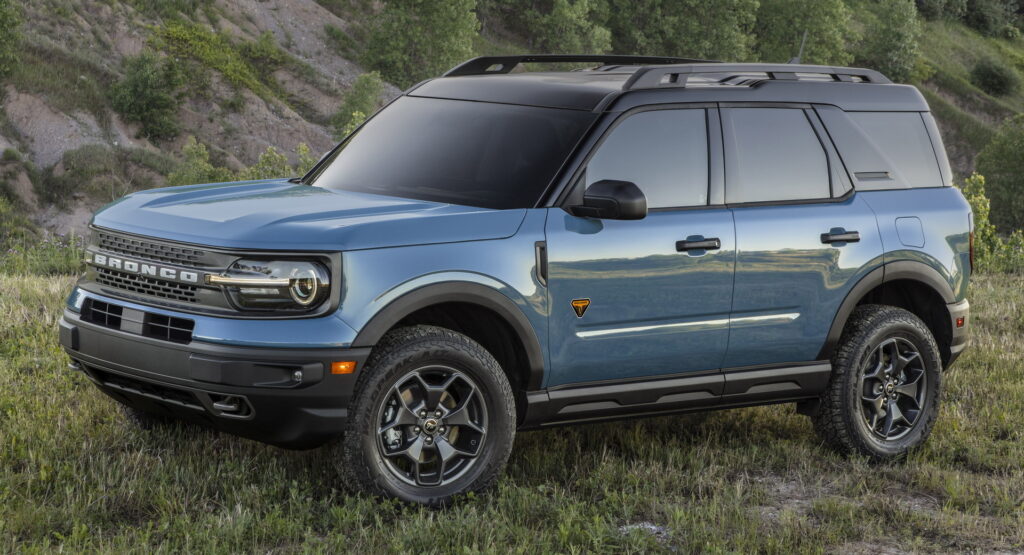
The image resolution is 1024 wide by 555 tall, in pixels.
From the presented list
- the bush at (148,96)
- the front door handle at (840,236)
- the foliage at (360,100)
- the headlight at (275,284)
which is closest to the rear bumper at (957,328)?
the front door handle at (840,236)

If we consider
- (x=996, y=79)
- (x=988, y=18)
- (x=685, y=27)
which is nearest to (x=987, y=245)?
(x=685, y=27)

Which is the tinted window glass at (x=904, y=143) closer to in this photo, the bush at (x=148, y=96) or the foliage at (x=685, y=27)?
the bush at (x=148, y=96)

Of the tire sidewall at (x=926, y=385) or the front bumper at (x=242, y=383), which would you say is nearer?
the front bumper at (x=242, y=383)

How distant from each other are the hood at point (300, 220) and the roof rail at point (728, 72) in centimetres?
102

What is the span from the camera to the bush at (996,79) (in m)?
103

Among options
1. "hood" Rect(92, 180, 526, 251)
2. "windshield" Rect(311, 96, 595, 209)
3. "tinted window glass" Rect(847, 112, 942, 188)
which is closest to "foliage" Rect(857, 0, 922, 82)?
"tinted window glass" Rect(847, 112, 942, 188)

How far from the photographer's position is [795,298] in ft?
19.9

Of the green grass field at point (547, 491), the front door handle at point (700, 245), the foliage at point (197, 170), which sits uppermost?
the front door handle at point (700, 245)

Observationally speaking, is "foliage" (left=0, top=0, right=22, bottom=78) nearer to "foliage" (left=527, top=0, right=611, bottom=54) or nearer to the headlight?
"foliage" (left=527, top=0, right=611, bottom=54)

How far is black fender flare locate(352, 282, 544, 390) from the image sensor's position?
489 centimetres

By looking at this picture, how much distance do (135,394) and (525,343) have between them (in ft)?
5.35

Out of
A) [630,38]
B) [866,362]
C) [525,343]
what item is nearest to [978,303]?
[866,362]

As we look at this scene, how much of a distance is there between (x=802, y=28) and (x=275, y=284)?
82.9m

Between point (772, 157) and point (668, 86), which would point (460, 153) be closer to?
point (668, 86)
